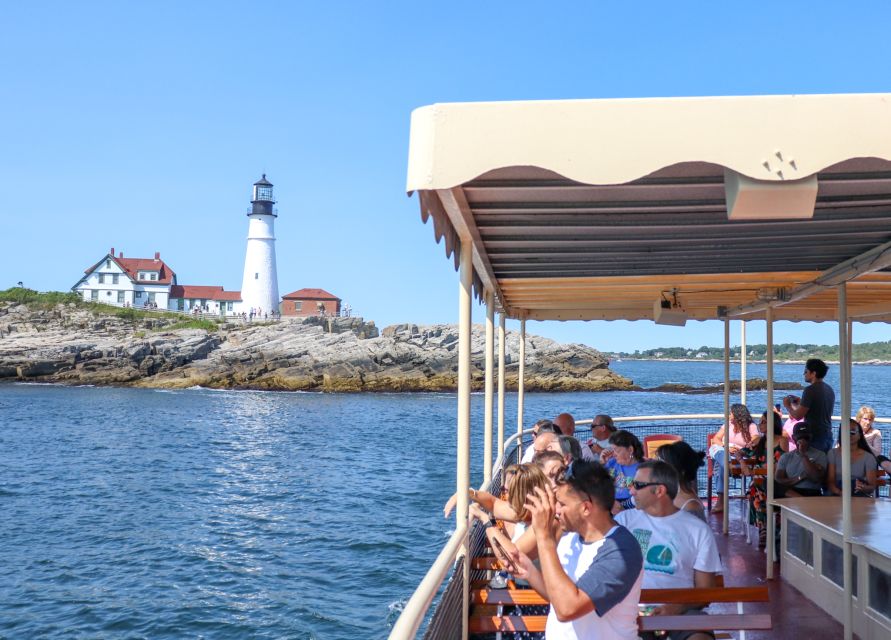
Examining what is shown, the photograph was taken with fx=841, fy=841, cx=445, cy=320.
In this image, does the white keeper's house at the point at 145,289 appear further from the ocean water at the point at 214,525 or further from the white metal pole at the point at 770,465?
the white metal pole at the point at 770,465

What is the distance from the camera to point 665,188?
10.6ft

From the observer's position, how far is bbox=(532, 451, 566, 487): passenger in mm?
4328

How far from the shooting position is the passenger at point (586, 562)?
2572mm

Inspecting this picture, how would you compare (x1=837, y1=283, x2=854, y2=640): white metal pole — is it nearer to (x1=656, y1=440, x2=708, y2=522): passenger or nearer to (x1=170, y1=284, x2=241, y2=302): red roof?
(x1=656, y1=440, x2=708, y2=522): passenger

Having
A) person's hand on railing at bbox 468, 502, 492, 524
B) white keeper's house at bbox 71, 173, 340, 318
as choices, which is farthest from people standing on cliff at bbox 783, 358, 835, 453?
white keeper's house at bbox 71, 173, 340, 318

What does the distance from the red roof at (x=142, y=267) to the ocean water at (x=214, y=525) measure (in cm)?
4990

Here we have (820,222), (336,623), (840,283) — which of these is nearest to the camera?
(820,222)

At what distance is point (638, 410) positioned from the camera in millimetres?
54062

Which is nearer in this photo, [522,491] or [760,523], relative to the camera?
[522,491]

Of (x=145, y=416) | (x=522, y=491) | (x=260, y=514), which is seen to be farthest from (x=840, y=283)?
(x=145, y=416)

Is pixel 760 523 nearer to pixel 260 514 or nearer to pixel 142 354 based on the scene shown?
pixel 260 514

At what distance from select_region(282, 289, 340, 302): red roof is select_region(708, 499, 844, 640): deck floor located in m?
90.2

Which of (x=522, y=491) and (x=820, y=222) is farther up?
(x=820, y=222)

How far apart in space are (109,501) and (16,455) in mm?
11584
